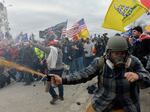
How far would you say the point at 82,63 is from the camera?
20125 mm

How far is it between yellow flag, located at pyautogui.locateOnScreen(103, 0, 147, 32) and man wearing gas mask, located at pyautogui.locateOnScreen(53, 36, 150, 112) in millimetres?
6805

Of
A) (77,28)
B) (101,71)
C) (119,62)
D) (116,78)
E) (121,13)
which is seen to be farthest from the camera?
(77,28)

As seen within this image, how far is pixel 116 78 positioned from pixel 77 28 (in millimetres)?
24259

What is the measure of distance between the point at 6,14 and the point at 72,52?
37.5 metres

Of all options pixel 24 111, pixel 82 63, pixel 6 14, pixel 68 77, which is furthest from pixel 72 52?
pixel 6 14

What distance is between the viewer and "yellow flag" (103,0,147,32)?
1162 cm

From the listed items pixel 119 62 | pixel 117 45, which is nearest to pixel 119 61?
pixel 119 62

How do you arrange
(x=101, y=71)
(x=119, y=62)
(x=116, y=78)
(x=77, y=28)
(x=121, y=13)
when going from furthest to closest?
(x=77, y=28)
(x=121, y=13)
(x=101, y=71)
(x=116, y=78)
(x=119, y=62)

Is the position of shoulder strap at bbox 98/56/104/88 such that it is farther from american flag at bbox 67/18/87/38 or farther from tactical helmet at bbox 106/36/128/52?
american flag at bbox 67/18/87/38

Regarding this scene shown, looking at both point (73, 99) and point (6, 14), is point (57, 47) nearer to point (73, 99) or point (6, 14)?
point (73, 99)

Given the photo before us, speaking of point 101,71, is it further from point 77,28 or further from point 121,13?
point 77,28

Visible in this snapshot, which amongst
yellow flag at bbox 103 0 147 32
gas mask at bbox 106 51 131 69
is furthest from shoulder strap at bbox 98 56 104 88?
yellow flag at bbox 103 0 147 32

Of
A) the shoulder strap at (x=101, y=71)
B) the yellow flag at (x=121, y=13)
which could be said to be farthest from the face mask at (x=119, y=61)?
the yellow flag at (x=121, y=13)

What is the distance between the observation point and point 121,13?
11.8 m
